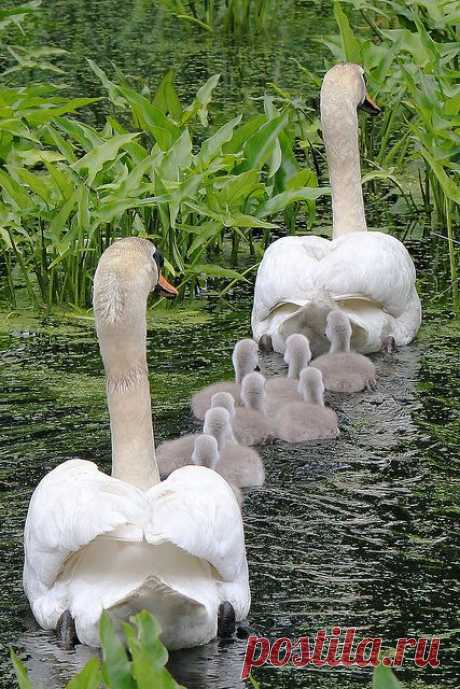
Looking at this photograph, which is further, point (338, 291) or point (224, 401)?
point (338, 291)

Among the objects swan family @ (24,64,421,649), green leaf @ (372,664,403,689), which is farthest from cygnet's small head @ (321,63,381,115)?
green leaf @ (372,664,403,689)

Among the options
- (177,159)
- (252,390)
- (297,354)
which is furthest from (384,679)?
(177,159)

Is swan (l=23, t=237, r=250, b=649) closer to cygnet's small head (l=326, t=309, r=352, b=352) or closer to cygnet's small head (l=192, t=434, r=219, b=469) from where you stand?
cygnet's small head (l=192, t=434, r=219, b=469)

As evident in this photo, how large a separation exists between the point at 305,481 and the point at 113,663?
2.99 m

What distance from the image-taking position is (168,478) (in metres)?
5.18

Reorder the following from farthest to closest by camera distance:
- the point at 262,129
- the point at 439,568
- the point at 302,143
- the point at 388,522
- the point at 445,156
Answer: the point at 302,143 → the point at 262,129 → the point at 445,156 → the point at 388,522 → the point at 439,568

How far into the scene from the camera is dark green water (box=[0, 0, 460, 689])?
205 inches

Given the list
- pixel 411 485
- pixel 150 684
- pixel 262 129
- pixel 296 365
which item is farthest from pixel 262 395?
pixel 150 684

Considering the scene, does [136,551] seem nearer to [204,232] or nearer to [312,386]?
[312,386]

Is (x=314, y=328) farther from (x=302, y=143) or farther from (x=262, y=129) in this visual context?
(x=302, y=143)

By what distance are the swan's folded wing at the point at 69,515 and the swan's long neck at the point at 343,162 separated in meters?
3.79

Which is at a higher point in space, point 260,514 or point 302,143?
point 302,143

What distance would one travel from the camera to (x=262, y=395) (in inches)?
284

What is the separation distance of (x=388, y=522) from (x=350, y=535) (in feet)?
0.63
